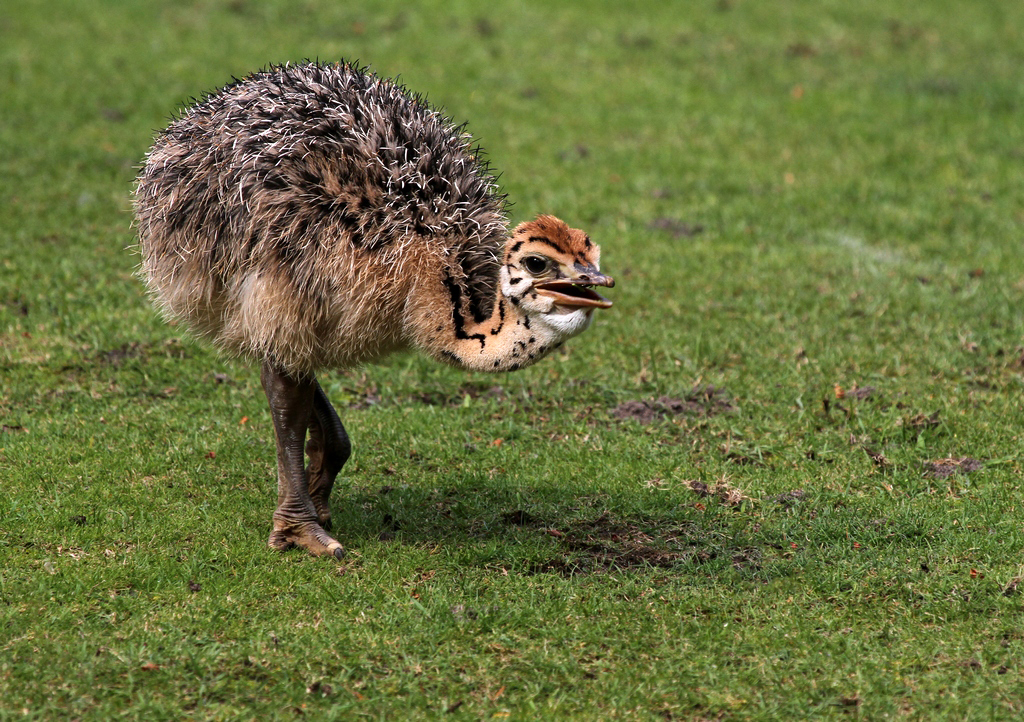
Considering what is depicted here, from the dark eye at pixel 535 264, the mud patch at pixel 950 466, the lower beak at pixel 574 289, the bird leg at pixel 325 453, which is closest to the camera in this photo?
the lower beak at pixel 574 289

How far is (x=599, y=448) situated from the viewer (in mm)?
7898

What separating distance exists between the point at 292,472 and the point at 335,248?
1396 millimetres

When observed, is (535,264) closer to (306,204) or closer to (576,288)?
(576,288)

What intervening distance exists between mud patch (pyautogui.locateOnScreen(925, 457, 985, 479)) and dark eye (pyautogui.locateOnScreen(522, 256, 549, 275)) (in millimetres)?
3216

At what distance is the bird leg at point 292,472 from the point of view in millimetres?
6625

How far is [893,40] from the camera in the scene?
16.9 metres

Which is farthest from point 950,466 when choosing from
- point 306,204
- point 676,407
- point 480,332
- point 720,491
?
point 306,204

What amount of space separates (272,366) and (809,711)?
10.8 ft

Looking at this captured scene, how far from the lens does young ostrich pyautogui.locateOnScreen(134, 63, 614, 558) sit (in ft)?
19.4

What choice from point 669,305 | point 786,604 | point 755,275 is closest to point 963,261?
point 755,275

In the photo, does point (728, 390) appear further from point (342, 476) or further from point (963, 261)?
point (963, 261)

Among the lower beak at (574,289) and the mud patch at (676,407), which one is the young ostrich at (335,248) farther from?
the mud patch at (676,407)

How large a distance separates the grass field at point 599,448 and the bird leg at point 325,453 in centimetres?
19

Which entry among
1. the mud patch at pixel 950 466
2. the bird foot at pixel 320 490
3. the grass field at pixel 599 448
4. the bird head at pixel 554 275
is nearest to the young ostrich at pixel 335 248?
the bird head at pixel 554 275
